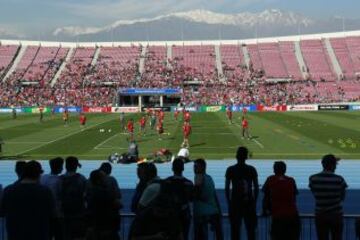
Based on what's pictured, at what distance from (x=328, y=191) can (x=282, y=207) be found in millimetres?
673

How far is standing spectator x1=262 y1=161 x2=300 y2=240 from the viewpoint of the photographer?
340 inches

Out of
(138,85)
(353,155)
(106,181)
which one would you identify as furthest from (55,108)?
(106,181)

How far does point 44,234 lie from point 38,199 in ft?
1.25

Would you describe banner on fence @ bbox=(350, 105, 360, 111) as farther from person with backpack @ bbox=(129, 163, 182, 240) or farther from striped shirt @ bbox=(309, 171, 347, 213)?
person with backpack @ bbox=(129, 163, 182, 240)

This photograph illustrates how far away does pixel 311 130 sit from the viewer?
1633 inches

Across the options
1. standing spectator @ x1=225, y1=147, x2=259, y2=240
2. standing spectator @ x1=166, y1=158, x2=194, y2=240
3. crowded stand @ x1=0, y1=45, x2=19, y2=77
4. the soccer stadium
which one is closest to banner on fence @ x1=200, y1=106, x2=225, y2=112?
the soccer stadium

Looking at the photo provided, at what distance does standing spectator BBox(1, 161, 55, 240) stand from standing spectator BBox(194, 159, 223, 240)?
9.37 feet

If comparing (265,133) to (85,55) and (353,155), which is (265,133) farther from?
(85,55)

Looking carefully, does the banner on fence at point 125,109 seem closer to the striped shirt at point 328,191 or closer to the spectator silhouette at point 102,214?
the striped shirt at point 328,191

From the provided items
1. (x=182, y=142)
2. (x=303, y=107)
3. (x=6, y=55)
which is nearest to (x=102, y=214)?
(x=182, y=142)

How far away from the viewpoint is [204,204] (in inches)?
358

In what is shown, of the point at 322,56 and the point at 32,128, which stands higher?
the point at 322,56

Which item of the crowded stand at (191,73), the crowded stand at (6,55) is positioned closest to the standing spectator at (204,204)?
the crowded stand at (191,73)

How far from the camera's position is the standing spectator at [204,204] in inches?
355
